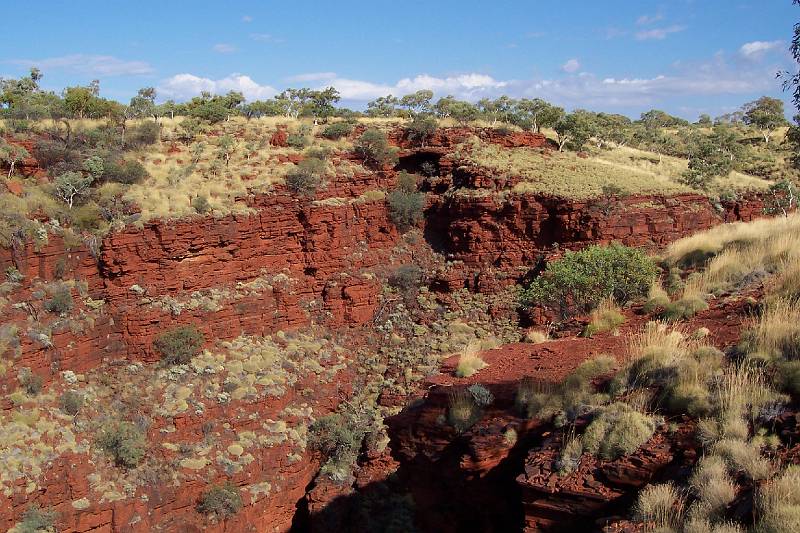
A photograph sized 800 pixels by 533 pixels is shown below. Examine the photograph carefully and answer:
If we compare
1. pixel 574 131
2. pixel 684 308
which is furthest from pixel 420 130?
pixel 684 308

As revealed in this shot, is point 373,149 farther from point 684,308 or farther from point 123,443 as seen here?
point 684,308

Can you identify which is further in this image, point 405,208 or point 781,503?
point 405,208

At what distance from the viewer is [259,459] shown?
680 inches

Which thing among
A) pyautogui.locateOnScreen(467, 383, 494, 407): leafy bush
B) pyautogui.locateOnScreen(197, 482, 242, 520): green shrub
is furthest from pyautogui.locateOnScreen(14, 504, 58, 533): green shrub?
pyautogui.locateOnScreen(467, 383, 494, 407): leafy bush

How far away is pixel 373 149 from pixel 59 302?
15908 millimetres

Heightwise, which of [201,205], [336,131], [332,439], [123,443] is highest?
[336,131]

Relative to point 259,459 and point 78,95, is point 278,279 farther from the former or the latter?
point 78,95

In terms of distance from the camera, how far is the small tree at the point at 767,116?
54.8 metres

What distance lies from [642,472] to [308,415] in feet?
48.6

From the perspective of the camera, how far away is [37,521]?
13.6 metres

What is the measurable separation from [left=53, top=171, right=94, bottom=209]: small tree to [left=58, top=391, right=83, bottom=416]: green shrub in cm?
690

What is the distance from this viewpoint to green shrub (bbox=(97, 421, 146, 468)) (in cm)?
1559

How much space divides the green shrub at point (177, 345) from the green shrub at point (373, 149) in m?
13.3

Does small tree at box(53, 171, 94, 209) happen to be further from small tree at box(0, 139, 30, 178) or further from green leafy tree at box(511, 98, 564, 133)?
green leafy tree at box(511, 98, 564, 133)
